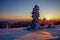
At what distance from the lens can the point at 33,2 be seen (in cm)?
197

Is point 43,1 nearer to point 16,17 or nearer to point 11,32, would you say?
point 16,17

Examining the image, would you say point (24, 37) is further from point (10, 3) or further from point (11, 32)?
point (10, 3)

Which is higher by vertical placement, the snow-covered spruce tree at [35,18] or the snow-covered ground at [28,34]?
the snow-covered spruce tree at [35,18]

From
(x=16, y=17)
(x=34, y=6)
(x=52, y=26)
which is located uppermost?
(x=34, y=6)

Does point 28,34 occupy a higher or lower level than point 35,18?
lower

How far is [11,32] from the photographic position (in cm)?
193

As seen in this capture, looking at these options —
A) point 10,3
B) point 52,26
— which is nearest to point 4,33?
point 10,3

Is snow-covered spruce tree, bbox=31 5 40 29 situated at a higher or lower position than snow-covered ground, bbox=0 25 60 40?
higher

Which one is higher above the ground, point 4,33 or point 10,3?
point 10,3

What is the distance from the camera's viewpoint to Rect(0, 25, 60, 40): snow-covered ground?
6.16 ft

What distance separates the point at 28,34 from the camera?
75.6 inches

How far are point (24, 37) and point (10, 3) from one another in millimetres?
493

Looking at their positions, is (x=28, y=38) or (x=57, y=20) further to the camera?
(x=57, y=20)

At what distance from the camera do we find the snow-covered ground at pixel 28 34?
188cm
